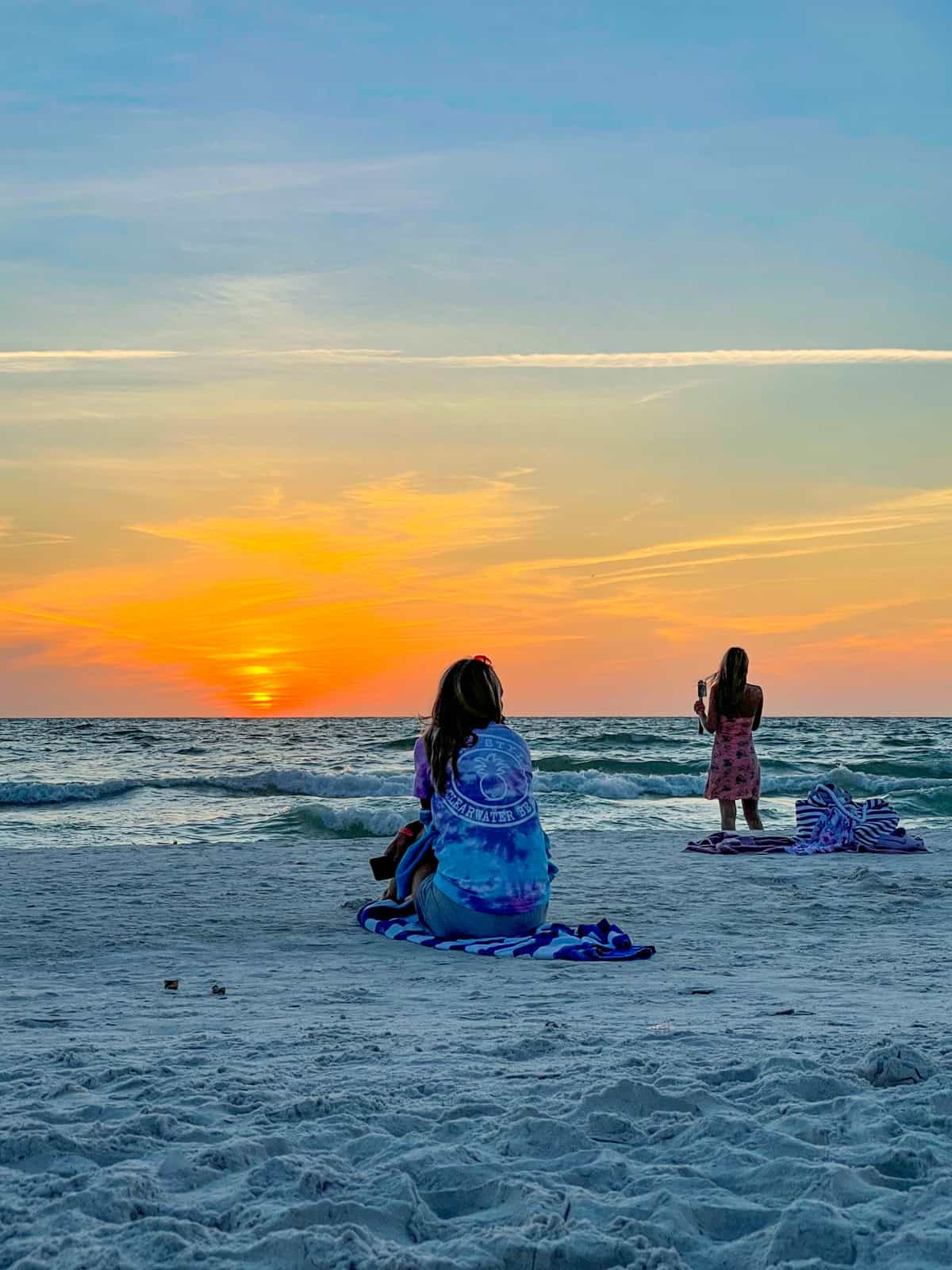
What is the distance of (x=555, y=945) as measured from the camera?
5.59 meters

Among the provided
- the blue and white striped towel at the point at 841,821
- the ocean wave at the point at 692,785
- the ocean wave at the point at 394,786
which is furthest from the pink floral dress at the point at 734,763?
the ocean wave at the point at 692,785

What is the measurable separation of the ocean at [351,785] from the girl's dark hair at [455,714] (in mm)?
5964

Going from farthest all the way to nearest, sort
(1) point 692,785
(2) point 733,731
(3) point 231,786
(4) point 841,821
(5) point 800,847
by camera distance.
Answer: (1) point 692,785 → (3) point 231,786 → (2) point 733,731 → (4) point 841,821 → (5) point 800,847

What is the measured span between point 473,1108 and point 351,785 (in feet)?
65.8

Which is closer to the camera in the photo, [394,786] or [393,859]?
[393,859]

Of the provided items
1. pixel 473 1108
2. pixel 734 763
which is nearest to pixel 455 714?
pixel 473 1108

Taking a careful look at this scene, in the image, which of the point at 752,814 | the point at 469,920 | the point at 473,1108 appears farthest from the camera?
the point at 752,814

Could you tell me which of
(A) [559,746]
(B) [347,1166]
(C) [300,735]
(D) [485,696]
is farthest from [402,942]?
(C) [300,735]

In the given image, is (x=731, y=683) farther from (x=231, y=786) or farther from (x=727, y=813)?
(x=231, y=786)

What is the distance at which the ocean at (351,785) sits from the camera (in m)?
15.1

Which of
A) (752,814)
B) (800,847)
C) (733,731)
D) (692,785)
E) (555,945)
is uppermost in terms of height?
(733,731)

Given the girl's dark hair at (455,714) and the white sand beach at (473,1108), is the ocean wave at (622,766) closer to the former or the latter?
the girl's dark hair at (455,714)

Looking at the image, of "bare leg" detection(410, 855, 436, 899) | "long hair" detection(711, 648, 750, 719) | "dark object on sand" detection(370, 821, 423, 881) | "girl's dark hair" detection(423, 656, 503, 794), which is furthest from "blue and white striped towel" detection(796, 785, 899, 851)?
"girl's dark hair" detection(423, 656, 503, 794)

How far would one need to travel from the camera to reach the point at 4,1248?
7.29 feet
